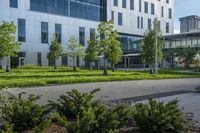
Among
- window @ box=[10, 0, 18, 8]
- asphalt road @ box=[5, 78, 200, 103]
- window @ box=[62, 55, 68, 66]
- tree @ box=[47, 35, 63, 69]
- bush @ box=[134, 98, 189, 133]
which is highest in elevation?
window @ box=[10, 0, 18, 8]

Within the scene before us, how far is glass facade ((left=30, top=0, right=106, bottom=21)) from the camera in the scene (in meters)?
58.3

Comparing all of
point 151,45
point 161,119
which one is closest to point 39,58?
point 151,45

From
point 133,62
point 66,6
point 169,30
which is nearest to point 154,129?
point 66,6

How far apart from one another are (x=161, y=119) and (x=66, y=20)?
5721 cm

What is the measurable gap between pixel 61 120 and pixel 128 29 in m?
71.9

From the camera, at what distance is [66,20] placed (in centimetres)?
6219

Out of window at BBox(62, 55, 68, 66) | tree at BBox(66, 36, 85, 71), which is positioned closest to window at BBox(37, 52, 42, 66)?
window at BBox(62, 55, 68, 66)

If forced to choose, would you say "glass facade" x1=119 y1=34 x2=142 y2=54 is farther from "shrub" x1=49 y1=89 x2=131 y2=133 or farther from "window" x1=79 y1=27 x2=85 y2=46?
"shrub" x1=49 y1=89 x2=131 y2=133

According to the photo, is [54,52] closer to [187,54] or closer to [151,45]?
[151,45]

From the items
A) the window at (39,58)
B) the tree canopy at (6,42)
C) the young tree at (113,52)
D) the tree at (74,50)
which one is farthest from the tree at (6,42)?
the window at (39,58)

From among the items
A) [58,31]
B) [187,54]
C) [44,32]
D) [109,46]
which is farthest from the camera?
[187,54]

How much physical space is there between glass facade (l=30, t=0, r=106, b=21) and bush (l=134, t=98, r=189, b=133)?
5291 cm

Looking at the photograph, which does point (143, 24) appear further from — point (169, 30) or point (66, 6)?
point (66, 6)

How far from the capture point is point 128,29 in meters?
76.7
